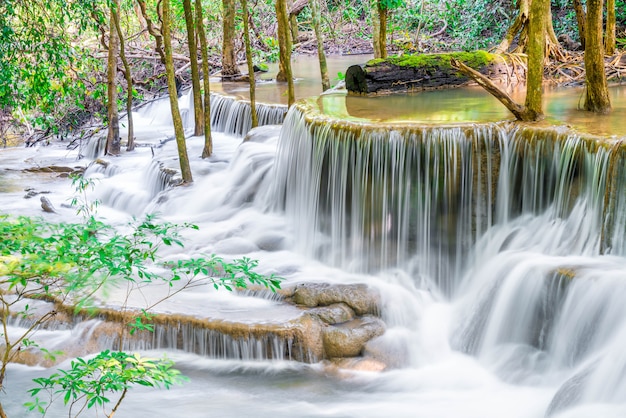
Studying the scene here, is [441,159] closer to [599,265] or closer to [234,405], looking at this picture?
[599,265]

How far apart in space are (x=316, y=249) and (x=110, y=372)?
6.05 meters

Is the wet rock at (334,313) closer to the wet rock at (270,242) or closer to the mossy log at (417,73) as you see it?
the wet rock at (270,242)

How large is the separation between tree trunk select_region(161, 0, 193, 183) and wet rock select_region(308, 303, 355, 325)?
4.97 m

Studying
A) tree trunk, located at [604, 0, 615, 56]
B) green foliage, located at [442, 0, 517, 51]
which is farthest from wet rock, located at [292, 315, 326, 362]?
green foliage, located at [442, 0, 517, 51]

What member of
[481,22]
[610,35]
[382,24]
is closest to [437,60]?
[382,24]

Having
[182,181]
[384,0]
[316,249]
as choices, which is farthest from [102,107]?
[316,249]

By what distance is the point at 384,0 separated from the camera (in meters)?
13.3

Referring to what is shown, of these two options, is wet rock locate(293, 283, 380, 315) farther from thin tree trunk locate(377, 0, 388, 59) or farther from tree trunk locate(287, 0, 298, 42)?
tree trunk locate(287, 0, 298, 42)

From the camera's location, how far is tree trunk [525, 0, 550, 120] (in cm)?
926

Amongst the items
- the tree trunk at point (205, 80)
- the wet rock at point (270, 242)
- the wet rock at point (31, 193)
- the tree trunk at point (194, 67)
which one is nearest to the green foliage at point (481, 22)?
the tree trunk at point (194, 67)

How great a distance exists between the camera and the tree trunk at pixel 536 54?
30.4 feet

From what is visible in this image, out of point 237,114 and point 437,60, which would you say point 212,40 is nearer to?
point 237,114

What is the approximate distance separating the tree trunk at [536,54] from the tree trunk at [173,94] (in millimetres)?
5515

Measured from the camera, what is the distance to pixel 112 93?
1577 cm
